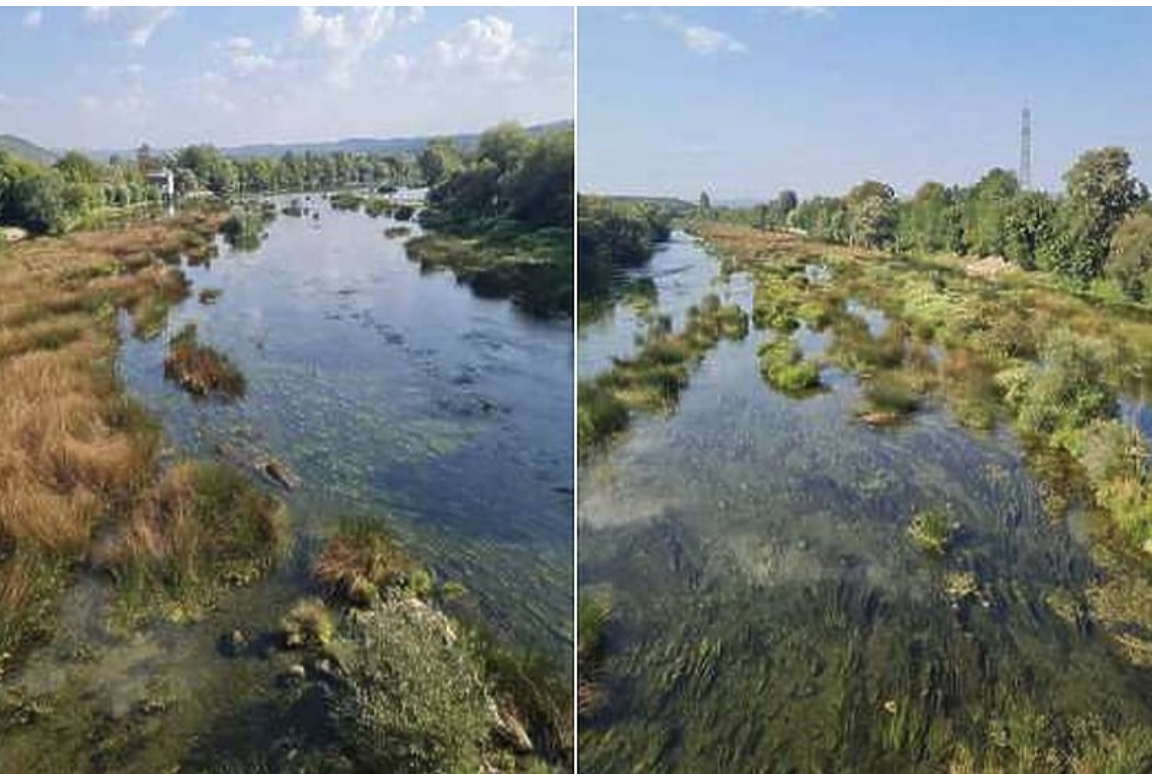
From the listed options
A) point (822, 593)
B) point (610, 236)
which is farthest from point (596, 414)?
point (822, 593)

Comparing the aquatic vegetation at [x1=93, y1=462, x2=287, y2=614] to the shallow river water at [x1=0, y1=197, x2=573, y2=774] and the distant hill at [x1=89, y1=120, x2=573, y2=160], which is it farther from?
the distant hill at [x1=89, y1=120, x2=573, y2=160]

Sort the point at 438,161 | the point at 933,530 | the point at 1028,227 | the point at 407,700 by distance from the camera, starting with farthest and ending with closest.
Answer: the point at 933,530
the point at 438,161
the point at 1028,227
the point at 407,700

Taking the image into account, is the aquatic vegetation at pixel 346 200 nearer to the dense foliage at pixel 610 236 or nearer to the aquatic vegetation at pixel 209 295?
the aquatic vegetation at pixel 209 295

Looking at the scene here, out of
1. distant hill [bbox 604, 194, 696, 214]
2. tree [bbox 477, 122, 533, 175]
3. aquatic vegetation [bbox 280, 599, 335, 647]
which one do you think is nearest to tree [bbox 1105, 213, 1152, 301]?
distant hill [bbox 604, 194, 696, 214]

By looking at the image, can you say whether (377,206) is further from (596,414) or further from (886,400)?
(886,400)

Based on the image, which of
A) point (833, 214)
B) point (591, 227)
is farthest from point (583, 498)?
point (833, 214)

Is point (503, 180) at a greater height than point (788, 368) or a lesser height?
greater
